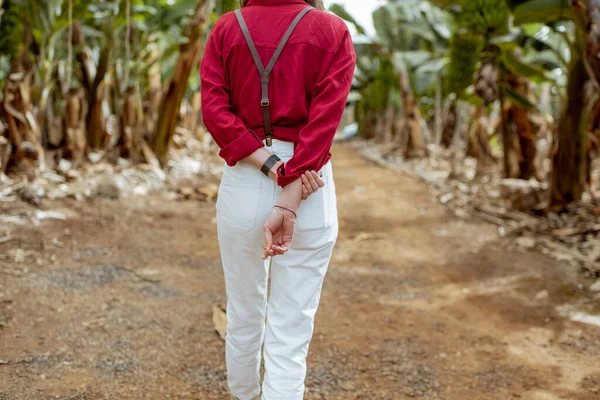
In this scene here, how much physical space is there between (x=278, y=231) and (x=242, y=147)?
0.91ft

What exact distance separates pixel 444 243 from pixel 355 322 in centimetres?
245

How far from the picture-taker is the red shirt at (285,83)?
5.63ft

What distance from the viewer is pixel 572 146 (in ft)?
20.2

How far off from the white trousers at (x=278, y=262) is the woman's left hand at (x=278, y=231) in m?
0.06

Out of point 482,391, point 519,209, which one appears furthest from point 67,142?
point 482,391

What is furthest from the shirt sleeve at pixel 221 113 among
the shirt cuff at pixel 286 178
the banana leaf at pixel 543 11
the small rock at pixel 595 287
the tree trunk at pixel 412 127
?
the tree trunk at pixel 412 127

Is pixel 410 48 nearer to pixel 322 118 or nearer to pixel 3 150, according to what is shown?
pixel 3 150

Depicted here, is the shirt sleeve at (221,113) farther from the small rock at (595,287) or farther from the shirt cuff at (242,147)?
the small rock at (595,287)

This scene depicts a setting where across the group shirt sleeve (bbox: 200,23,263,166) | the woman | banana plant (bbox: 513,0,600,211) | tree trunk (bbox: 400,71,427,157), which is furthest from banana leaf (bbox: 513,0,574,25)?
tree trunk (bbox: 400,71,427,157)

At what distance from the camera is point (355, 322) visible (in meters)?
3.59

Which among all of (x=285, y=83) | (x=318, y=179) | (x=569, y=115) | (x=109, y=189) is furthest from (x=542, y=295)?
(x=109, y=189)

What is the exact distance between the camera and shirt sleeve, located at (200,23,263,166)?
5.74 feet

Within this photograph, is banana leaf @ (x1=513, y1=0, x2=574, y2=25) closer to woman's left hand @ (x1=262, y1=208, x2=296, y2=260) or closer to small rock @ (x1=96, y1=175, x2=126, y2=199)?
small rock @ (x1=96, y1=175, x2=126, y2=199)

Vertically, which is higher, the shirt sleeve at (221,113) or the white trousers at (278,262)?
the shirt sleeve at (221,113)
